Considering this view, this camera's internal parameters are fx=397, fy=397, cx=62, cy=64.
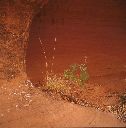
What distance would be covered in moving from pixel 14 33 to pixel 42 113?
2112 mm

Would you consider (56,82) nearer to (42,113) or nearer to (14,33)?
(14,33)

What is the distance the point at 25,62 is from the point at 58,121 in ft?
7.75

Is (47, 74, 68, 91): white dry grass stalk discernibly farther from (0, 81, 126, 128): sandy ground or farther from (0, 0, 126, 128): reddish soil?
(0, 81, 126, 128): sandy ground

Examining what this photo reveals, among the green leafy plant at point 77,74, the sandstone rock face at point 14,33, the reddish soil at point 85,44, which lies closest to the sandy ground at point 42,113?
the reddish soil at point 85,44

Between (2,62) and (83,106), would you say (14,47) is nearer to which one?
(2,62)

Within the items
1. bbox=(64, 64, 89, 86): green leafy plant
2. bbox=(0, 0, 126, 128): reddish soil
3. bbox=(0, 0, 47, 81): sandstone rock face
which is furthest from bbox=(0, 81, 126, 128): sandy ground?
bbox=(64, 64, 89, 86): green leafy plant

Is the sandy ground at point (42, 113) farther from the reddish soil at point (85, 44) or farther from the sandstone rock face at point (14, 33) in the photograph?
the sandstone rock face at point (14, 33)

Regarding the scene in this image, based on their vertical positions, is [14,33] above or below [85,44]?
above

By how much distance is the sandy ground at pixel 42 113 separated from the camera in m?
6.65

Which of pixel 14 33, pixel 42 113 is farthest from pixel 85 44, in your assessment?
pixel 42 113

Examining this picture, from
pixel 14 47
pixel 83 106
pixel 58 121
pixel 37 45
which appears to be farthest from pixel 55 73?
pixel 58 121

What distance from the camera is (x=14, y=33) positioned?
8.27 meters

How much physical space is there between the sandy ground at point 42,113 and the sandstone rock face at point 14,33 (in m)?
0.66

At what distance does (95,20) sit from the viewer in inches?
398
